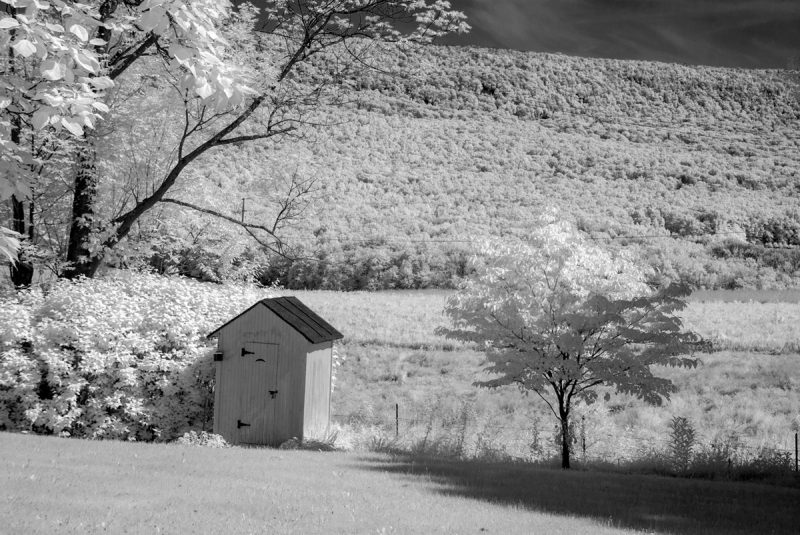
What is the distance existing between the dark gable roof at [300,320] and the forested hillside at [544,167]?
3269 mm

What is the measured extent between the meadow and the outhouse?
1203 mm

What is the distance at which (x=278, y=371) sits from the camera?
14258mm

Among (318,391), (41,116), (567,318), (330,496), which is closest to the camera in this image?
(41,116)

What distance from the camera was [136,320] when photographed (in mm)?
14156

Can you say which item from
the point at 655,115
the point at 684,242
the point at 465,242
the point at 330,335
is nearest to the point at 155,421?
the point at 330,335

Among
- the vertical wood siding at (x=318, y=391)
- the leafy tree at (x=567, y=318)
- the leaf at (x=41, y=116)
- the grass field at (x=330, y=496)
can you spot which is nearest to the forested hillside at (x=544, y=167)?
the leafy tree at (x=567, y=318)

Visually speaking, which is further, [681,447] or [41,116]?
[681,447]

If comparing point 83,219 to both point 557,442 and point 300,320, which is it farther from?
point 557,442

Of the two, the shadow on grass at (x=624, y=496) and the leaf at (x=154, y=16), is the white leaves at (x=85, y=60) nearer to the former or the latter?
the leaf at (x=154, y=16)

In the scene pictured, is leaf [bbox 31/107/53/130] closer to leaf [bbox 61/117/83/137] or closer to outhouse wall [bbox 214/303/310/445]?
leaf [bbox 61/117/83/137]

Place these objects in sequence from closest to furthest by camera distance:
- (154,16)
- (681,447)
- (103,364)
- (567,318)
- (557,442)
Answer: (154,16) → (681,447) → (103,364) → (567,318) → (557,442)

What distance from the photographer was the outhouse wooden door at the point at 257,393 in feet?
46.5

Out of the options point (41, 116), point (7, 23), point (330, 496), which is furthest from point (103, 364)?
point (7, 23)

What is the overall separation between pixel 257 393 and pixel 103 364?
2.82 metres
